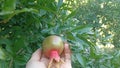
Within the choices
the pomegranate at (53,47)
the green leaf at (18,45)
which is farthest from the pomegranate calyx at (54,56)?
the green leaf at (18,45)

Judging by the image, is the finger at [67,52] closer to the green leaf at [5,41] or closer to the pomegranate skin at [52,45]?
the pomegranate skin at [52,45]

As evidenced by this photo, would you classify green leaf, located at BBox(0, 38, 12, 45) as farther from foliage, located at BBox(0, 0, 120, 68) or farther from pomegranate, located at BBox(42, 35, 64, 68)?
pomegranate, located at BBox(42, 35, 64, 68)

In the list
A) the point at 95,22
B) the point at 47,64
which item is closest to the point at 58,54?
the point at 47,64

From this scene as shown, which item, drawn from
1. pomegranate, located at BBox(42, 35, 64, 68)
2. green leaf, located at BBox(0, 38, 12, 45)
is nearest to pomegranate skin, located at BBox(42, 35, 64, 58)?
pomegranate, located at BBox(42, 35, 64, 68)

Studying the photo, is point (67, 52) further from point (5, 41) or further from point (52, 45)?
point (5, 41)

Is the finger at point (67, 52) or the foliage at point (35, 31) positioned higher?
the foliage at point (35, 31)

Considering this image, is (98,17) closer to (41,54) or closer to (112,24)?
(112,24)
